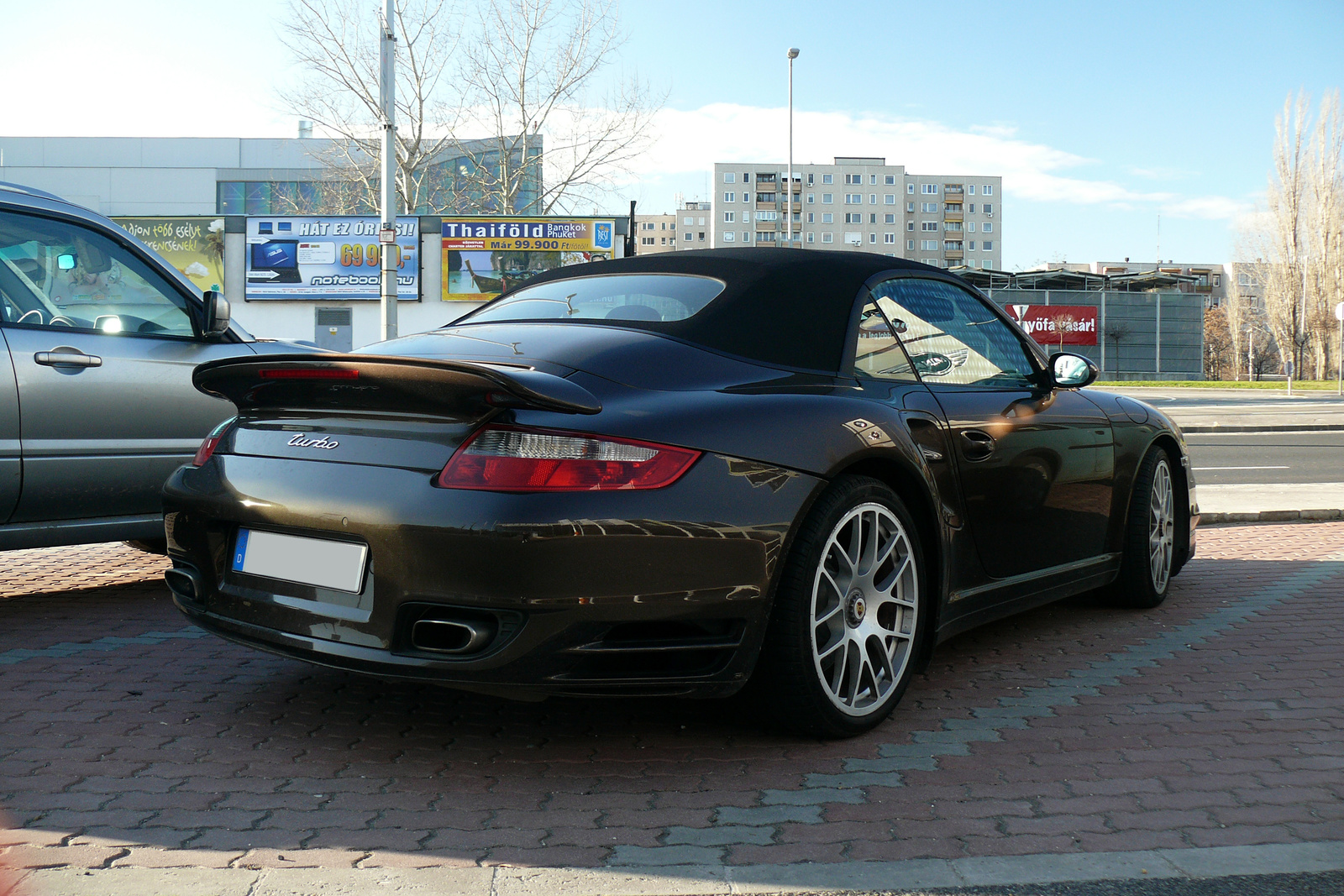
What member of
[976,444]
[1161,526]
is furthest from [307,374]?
[1161,526]

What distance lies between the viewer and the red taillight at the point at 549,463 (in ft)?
8.71

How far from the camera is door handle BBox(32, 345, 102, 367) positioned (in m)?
4.56

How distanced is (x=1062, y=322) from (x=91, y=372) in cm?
6236

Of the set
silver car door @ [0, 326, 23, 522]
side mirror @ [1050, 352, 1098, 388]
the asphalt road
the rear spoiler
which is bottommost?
the asphalt road

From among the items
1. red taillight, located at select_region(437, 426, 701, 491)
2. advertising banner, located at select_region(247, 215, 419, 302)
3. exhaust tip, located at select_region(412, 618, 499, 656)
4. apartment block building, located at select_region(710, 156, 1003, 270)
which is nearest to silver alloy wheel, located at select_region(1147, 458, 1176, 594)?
red taillight, located at select_region(437, 426, 701, 491)

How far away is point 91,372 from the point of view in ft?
15.5

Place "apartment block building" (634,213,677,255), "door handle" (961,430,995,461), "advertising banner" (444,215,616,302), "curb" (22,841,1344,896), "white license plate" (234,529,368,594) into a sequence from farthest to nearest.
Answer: "apartment block building" (634,213,677,255) < "advertising banner" (444,215,616,302) < "door handle" (961,430,995,461) < "white license plate" (234,529,368,594) < "curb" (22,841,1344,896)

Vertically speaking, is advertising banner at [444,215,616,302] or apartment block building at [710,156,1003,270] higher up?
apartment block building at [710,156,1003,270]

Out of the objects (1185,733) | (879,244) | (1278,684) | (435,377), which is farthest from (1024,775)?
(879,244)

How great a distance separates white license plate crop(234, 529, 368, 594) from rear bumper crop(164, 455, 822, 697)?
0.08 feet

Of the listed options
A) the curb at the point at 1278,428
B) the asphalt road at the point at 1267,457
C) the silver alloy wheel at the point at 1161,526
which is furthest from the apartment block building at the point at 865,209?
the silver alloy wheel at the point at 1161,526

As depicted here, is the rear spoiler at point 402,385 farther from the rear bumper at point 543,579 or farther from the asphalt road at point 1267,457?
the asphalt road at point 1267,457

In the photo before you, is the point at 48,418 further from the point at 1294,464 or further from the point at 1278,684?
the point at 1294,464

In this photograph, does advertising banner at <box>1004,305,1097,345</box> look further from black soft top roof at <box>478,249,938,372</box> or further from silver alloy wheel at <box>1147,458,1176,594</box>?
black soft top roof at <box>478,249,938,372</box>
